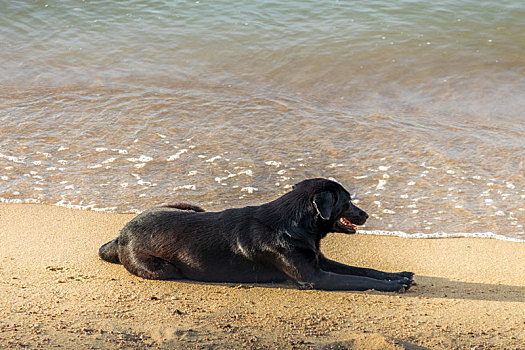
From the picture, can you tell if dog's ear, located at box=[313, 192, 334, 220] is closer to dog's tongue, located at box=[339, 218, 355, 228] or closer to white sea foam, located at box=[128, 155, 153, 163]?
dog's tongue, located at box=[339, 218, 355, 228]

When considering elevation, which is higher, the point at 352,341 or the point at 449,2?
the point at 449,2

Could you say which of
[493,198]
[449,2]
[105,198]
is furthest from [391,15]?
[105,198]

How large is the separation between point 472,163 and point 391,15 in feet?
24.6

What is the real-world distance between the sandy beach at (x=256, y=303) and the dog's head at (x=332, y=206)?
616mm

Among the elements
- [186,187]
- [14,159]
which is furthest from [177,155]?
[14,159]

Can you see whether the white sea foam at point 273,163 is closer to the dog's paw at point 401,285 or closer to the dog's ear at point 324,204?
the dog's ear at point 324,204

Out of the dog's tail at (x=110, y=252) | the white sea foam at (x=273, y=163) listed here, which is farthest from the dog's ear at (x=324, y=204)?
the white sea foam at (x=273, y=163)

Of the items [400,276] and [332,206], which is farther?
[400,276]

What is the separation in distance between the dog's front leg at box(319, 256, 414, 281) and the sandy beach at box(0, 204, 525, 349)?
184 millimetres

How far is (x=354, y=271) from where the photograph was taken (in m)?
5.82

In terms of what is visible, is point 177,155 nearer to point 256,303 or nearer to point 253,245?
point 253,245

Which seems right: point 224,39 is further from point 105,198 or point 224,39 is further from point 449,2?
point 105,198

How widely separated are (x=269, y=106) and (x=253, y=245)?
18.8ft

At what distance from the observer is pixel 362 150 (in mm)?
9164
